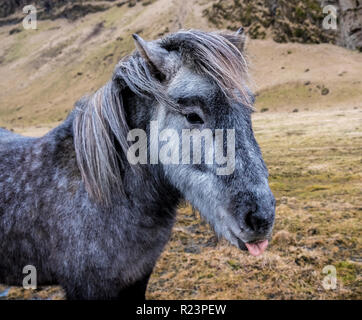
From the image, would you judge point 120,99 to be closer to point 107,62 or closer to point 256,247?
point 256,247

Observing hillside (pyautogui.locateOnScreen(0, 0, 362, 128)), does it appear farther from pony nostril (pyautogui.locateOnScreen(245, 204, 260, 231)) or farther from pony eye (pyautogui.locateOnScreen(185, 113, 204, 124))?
pony nostril (pyautogui.locateOnScreen(245, 204, 260, 231))

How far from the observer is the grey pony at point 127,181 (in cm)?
204

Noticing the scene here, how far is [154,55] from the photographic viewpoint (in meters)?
2.13

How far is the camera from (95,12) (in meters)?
110

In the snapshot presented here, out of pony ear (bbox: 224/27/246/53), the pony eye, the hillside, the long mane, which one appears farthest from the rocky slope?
the pony eye

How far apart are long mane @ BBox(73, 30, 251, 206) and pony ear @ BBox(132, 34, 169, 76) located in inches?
3.1

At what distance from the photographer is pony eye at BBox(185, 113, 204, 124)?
2088 mm

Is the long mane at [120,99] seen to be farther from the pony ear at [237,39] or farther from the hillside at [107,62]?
the hillside at [107,62]

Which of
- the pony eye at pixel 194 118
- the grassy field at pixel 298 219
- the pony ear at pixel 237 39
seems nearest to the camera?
the pony eye at pixel 194 118

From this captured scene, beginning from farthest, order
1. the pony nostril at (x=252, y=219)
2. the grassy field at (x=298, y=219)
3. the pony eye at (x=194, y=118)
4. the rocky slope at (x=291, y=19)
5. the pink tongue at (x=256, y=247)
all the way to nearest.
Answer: the rocky slope at (x=291, y=19) < the grassy field at (x=298, y=219) < the pony eye at (x=194, y=118) < the pink tongue at (x=256, y=247) < the pony nostril at (x=252, y=219)

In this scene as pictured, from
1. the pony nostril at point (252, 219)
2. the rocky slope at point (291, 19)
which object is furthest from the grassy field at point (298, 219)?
the rocky slope at point (291, 19)
